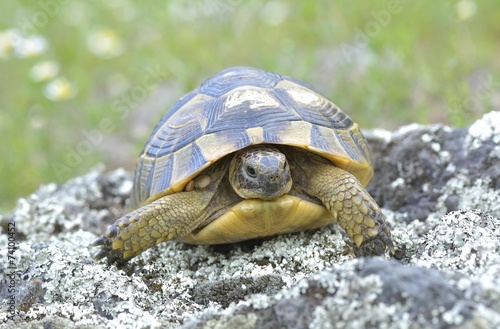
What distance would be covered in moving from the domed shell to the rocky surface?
39 centimetres

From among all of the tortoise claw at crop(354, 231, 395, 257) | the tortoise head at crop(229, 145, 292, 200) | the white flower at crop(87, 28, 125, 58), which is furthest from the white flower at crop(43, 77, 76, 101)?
the tortoise claw at crop(354, 231, 395, 257)

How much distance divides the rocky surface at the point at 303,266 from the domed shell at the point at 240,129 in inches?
15.2

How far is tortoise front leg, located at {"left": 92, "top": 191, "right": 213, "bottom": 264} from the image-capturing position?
9.02 feet

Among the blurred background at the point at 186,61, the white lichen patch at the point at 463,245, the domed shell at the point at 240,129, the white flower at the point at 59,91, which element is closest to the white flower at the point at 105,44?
the blurred background at the point at 186,61

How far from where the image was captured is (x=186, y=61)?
6219 millimetres

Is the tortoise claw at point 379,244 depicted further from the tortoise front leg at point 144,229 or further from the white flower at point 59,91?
the white flower at point 59,91

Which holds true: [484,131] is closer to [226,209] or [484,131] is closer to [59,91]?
[226,209]

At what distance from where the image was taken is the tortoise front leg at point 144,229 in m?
2.75

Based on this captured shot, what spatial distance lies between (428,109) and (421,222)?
2.76 m

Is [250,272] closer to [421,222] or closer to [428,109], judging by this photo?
[421,222]

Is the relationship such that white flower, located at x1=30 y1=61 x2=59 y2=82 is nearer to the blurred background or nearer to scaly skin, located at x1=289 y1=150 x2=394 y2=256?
the blurred background

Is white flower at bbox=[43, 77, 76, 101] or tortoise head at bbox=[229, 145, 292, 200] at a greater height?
white flower at bbox=[43, 77, 76, 101]

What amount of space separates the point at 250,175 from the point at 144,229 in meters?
0.53

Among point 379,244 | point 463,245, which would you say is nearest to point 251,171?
point 379,244
